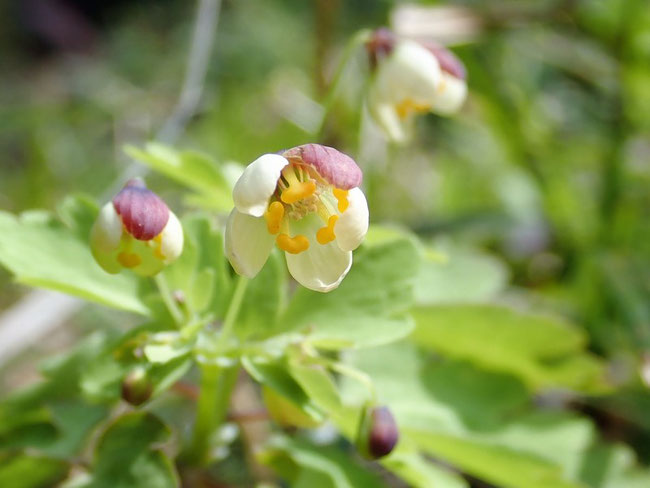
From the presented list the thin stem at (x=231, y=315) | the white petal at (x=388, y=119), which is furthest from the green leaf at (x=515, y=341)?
the thin stem at (x=231, y=315)

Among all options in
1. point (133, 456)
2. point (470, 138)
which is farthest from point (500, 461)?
point (470, 138)

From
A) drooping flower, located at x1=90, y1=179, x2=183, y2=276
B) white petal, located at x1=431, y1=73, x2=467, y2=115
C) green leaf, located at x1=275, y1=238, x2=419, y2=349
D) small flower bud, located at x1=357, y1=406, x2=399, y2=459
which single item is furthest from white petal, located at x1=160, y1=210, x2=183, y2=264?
white petal, located at x1=431, y1=73, x2=467, y2=115

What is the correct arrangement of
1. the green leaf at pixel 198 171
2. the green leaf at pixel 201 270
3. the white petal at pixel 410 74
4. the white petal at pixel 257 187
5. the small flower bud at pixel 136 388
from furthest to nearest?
the white petal at pixel 410 74
the green leaf at pixel 198 171
the green leaf at pixel 201 270
the small flower bud at pixel 136 388
the white petal at pixel 257 187

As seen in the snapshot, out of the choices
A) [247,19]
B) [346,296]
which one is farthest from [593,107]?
[346,296]

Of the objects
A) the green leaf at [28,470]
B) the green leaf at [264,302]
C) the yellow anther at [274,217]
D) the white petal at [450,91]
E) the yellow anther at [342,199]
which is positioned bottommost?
the green leaf at [28,470]

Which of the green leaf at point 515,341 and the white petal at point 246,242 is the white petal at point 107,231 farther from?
the green leaf at point 515,341

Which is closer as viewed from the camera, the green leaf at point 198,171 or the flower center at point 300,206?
the flower center at point 300,206
